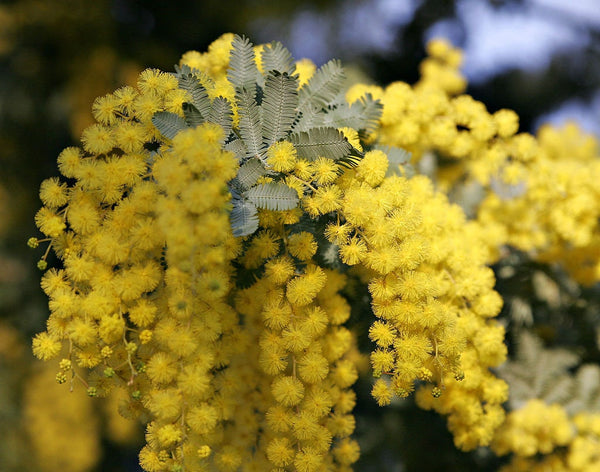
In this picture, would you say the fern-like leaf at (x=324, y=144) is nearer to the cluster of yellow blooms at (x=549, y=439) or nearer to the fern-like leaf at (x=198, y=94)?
the fern-like leaf at (x=198, y=94)

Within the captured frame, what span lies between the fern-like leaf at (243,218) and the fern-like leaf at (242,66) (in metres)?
0.31

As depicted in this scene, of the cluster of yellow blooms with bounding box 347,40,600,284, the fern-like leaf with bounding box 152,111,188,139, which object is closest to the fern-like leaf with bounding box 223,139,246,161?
the fern-like leaf with bounding box 152,111,188,139

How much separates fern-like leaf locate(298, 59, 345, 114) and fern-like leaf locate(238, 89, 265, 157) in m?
0.17

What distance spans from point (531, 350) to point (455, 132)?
77 cm

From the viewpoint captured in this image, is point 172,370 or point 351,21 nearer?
point 172,370

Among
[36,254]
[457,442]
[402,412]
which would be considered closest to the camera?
[457,442]

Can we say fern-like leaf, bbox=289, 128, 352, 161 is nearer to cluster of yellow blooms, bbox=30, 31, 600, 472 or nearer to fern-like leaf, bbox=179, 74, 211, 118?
cluster of yellow blooms, bbox=30, 31, 600, 472

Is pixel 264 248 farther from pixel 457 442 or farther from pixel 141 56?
pixel 141 56

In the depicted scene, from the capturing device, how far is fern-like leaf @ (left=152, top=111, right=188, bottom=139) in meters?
1.05

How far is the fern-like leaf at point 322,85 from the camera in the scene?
1.26m

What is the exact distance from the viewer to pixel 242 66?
1211 mm

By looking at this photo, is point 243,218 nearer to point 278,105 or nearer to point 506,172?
point 278,105

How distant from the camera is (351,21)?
3.05m

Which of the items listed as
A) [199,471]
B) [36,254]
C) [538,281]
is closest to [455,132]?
[538,281]
